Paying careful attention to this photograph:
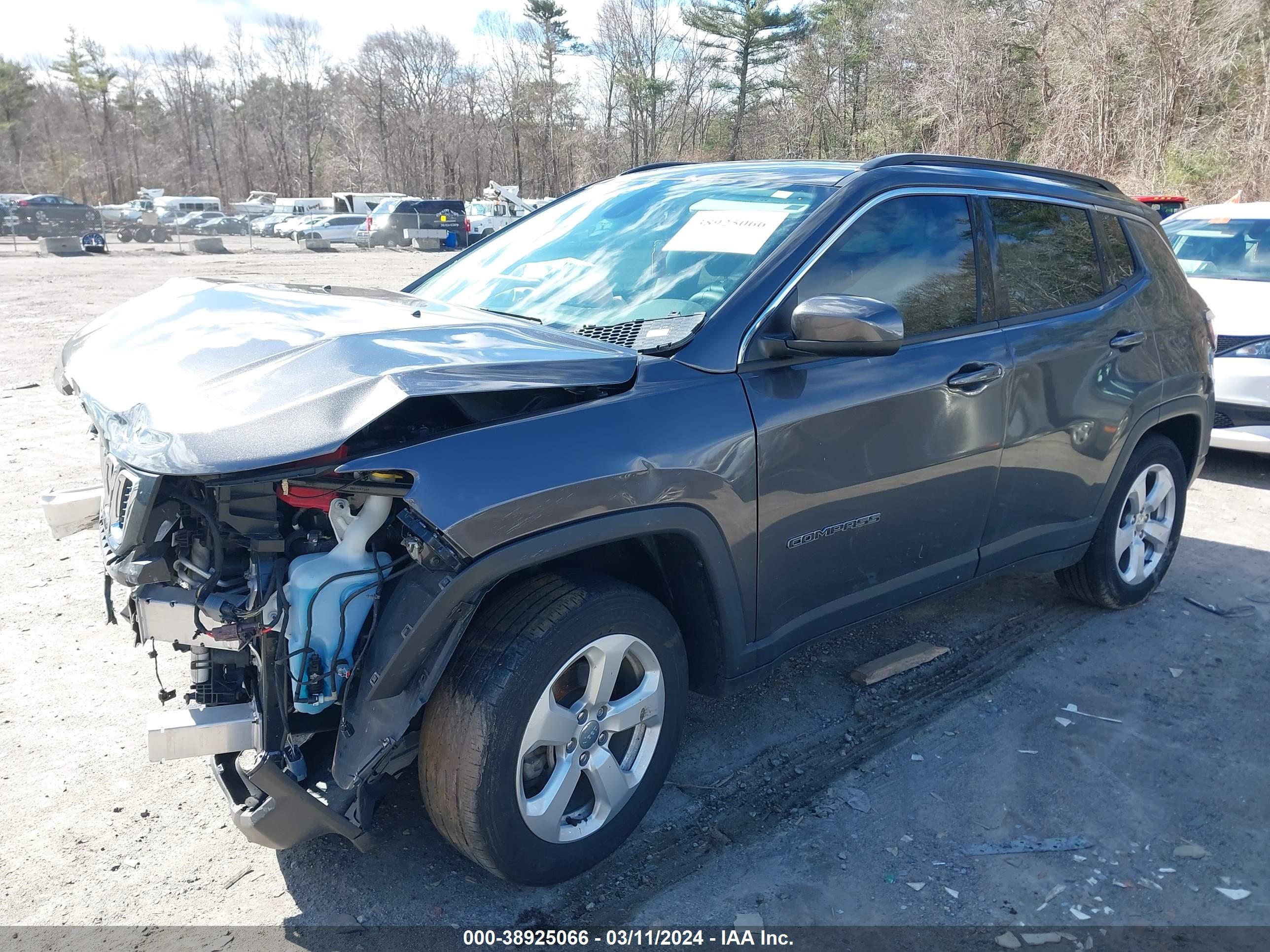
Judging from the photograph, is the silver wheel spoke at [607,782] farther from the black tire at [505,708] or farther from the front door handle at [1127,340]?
the front door handle at [1127,340]

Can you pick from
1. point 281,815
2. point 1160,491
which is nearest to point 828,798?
point 281,815

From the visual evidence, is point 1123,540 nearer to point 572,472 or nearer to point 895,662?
point 895,662

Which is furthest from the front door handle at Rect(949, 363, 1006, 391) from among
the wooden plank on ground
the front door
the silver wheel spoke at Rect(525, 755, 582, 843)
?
the silver wheel spoke at Rect(525, 755, 582, 843)

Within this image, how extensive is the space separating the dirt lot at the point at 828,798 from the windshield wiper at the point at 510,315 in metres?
1.59

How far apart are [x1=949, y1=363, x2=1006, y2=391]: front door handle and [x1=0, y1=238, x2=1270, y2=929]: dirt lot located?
1.27 metres

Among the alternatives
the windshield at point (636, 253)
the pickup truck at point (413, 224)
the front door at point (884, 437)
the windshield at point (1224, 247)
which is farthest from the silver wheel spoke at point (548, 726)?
the pickup truck at point (413, 224)

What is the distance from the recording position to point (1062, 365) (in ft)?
12.2

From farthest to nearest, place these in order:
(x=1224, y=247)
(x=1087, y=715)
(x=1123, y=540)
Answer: (x=1224, y=247), (x=1123, y=540), (x=1087, y=715)

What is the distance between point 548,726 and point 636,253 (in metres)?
1.67

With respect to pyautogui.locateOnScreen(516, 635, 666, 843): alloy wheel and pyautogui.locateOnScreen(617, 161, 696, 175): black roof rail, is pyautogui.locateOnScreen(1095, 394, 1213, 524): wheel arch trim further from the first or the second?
pyautogui.locateOnScreen(516, 635, 666, 843): alloy wheel

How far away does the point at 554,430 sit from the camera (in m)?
2.33

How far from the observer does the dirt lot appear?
8.48ft

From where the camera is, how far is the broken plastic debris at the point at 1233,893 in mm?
2682

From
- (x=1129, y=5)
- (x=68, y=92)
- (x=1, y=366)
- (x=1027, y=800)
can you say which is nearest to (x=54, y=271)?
(x=1, y=366)
